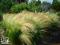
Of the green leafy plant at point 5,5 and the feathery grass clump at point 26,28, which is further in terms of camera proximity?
the green leafy plant at point 5,5

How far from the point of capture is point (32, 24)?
28.8 feet

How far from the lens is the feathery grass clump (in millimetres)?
8344

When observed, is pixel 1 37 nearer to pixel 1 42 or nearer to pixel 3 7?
pixel 1 42

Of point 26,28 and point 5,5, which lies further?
point 5,5

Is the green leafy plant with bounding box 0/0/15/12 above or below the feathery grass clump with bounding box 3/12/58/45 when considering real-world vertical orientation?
below

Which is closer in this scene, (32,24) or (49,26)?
(32,24)

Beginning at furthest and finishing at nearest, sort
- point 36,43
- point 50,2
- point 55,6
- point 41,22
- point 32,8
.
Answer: point 50,2, point 55,6, point 32,8, point 41,22, point 36,43

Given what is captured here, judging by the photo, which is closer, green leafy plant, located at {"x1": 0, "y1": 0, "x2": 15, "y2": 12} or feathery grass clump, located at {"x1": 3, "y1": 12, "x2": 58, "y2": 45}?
feathery grass clump, located at {"x1": 3, "y1": 12, "x2": 58, "y2": 45}

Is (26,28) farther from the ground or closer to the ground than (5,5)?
farther from the ground

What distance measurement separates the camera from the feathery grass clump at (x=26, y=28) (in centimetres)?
834

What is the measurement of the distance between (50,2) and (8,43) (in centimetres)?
670

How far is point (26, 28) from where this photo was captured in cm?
849

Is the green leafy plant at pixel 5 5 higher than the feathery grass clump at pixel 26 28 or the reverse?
the reverse

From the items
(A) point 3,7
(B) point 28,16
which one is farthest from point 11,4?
(B) point 28,16
